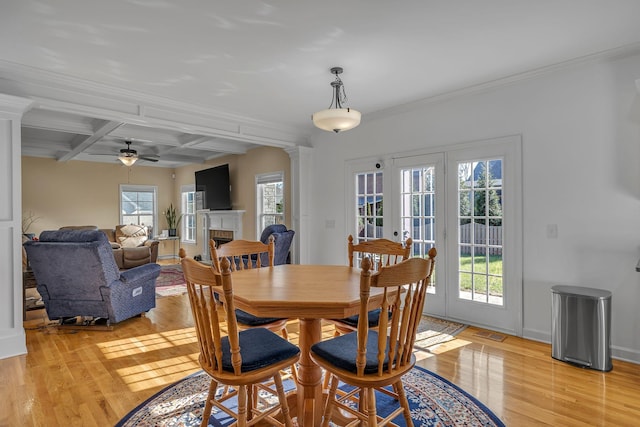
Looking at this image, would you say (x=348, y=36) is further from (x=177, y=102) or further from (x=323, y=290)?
(x=177, y=102)

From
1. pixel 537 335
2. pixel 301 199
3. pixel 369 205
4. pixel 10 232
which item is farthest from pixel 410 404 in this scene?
pixel 301 199

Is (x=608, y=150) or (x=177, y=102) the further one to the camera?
(x=177, y=102)

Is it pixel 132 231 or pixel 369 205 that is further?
pixel 132 231

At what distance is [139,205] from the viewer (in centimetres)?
925

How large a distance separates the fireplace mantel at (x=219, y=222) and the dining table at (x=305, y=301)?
487 cm

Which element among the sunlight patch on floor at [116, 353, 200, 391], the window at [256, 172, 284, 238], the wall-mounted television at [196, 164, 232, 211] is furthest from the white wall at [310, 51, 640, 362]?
the wall-mounted television at [196, 164, 232, 211]

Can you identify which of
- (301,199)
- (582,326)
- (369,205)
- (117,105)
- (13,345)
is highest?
(117,105)

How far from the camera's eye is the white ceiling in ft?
7.31

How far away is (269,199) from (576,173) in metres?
4.93

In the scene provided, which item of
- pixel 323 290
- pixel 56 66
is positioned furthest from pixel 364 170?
pixel 56 66

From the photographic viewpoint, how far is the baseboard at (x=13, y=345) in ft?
9.84

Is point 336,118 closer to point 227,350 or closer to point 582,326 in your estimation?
point 227,350

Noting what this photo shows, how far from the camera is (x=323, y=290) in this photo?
1.87 meters

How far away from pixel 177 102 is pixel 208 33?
5.57 ft
